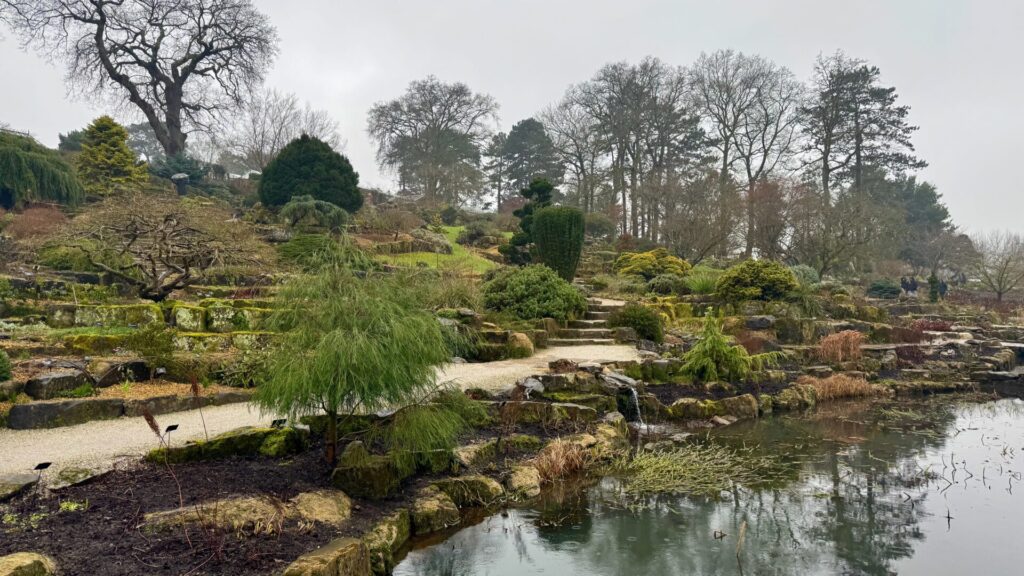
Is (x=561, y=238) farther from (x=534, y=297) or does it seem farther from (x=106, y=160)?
(x=106, y=160)

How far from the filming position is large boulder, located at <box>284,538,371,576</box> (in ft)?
10.6

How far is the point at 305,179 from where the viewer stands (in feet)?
66.9

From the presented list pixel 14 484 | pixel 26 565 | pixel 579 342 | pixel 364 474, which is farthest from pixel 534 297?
pixel 26 565

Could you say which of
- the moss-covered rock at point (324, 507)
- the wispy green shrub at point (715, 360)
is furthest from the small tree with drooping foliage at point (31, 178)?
the wispy green shrub at point (715, 360)

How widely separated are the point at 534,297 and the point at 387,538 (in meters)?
8.48

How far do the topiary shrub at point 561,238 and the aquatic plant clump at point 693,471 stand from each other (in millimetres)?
10310

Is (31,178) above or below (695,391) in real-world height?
above

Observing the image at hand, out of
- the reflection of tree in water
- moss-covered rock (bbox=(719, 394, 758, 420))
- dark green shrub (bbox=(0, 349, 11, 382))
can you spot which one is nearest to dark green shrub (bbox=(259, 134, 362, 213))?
dark green shrub (bbox=(0, 349, 11, 382))

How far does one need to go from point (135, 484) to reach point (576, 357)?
6.93 m

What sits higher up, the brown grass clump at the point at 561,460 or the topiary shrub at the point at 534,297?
the topiary shrub at the point at 534,297

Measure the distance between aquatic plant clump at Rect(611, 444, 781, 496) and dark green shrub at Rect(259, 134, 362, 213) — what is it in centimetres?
1653

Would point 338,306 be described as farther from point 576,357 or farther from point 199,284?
point 199,284

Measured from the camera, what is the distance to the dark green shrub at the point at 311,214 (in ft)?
60.6

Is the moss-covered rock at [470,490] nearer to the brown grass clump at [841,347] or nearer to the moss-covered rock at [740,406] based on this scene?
the moss-covered rock at [740,406]
